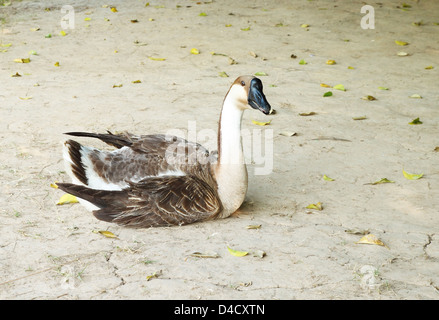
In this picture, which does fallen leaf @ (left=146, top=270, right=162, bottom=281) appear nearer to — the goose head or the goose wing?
the goose wing

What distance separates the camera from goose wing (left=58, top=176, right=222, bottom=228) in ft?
13.1

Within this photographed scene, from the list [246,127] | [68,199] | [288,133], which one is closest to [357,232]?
[288,133]

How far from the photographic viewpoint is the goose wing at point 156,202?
3988mm

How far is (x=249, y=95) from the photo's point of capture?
396 centimetres

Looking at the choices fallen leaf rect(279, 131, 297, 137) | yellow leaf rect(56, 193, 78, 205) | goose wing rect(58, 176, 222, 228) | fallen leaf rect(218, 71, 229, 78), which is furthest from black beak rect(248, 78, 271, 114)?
fallen leaf rect(218, 71, 229, 78)

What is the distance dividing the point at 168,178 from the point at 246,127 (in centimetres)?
207

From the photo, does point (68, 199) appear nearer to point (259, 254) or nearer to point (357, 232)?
point (259, 254)

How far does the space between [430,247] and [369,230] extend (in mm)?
411

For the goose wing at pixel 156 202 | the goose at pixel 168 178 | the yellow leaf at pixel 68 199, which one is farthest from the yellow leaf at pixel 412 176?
the yellow leaf at pixel 68 199

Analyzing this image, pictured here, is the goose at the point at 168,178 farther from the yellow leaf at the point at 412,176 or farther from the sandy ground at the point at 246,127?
the yellow leaf at the point at 412,176

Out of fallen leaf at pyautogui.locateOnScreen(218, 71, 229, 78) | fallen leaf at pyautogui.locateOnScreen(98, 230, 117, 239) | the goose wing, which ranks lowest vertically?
fallen leaf at pyautogui.locateOnScreen(98, 230, 117, 239)

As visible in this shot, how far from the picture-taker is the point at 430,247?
383 cm

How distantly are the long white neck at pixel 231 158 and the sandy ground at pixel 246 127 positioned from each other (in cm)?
21

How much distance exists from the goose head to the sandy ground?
2.65 feet
